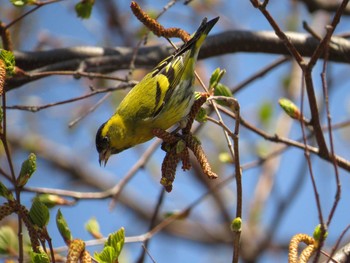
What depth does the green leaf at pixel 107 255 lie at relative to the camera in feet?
6.97

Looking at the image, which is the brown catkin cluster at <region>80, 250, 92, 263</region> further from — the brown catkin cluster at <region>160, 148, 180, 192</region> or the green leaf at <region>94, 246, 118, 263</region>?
the brown catkin cluster at <region>160, 148, 180, 192</region>

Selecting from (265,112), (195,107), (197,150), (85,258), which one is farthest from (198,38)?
(265,112)

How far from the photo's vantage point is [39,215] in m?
2.21

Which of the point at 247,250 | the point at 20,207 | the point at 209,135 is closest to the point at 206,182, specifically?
the point at 209,135

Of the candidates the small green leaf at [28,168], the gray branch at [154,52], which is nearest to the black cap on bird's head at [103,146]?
the gray branch at [154,52]

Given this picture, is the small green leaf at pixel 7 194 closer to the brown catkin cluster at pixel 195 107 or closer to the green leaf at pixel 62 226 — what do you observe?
the green leaf at pixel 62 226

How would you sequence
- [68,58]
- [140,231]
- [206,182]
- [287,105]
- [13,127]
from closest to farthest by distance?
[287,105], [68,58], [206,182], [13,127], [140,231]

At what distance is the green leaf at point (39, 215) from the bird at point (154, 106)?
149cm

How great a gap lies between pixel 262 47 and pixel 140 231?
5.36 m

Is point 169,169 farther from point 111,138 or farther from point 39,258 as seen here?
point 111,138

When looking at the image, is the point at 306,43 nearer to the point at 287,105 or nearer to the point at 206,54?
the point at 206,54

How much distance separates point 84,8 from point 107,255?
1714mm

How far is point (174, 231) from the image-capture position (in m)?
8.60

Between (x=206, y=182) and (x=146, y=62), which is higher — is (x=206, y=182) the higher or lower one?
the higher one
